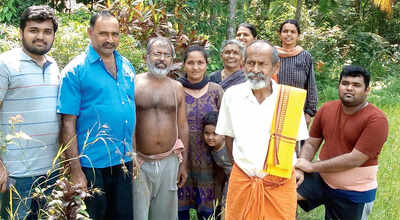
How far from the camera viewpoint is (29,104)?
3027 mm

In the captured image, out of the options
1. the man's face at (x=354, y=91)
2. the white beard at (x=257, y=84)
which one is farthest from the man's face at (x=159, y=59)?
the man's face at (x=354, y=91)

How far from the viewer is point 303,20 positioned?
13430 millimetres

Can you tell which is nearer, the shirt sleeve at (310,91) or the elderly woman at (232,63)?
the elderly woman at (232,63)

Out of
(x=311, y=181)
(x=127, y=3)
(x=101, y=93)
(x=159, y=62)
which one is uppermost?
(x=127, y=3)

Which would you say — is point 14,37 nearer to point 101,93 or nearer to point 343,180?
point 101,93

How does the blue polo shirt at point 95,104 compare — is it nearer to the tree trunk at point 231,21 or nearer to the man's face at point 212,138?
the man's face at point 212,138

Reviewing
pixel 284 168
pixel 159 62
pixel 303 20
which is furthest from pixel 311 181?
pixel 303 20

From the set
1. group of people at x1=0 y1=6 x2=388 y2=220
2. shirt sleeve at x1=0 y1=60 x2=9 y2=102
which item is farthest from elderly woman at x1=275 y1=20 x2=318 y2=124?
shirt sleeve at x1=0 y1=60 x2=9 y2=102

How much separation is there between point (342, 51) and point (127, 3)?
413 inches

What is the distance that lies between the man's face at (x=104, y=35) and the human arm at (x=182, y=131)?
0.79 meters

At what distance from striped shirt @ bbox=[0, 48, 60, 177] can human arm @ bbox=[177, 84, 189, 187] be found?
1.16 meters

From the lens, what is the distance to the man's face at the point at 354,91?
3.55 m

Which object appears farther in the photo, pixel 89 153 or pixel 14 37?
pixel 14 37

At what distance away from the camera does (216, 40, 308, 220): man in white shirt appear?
302 centimetres
